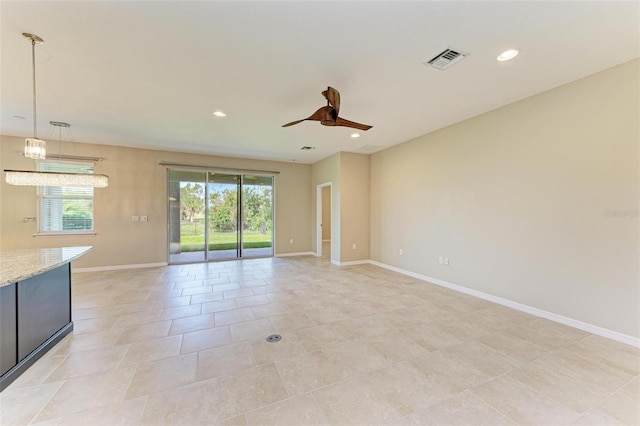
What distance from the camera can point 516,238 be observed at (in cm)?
338

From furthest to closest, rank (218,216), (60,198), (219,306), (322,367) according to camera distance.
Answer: (218,216)
(60,198)
(219,306)
(322,367)

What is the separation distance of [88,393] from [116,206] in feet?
16.6

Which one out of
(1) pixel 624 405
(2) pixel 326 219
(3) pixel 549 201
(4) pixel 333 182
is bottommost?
(1) pixel 624 405

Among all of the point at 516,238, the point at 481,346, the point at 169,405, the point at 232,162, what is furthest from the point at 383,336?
the point at 232,162

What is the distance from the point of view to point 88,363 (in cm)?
220

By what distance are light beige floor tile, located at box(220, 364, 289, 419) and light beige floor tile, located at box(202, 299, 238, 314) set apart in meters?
1.47

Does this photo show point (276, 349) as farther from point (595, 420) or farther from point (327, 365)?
point (595, 420)

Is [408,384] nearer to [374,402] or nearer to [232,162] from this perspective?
[374,402]

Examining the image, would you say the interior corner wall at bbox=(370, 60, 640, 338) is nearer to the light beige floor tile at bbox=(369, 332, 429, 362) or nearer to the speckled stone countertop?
the light beige floor tile at bbox=(369, 332, 429, 362)

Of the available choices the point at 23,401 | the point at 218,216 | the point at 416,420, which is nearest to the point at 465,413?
the point at 416,420

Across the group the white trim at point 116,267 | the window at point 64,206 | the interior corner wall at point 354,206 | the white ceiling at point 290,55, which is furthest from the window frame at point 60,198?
the interior corner wall at point 354,206

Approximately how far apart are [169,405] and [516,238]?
165 inches

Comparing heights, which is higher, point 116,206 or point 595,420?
point 116,206

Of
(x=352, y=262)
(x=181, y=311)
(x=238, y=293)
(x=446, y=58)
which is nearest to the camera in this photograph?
(x=446, y=58)
